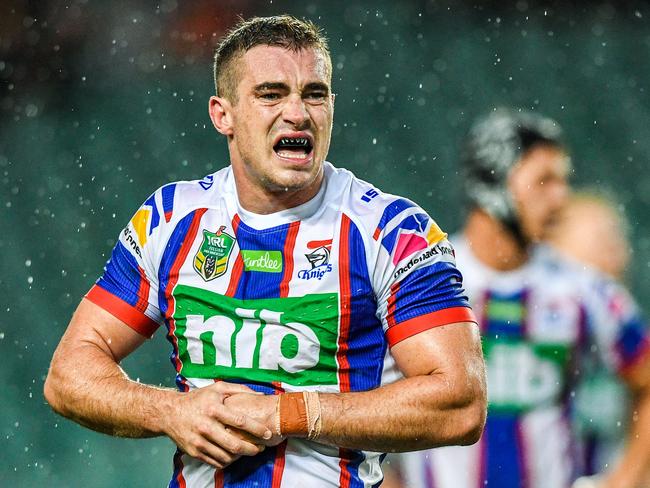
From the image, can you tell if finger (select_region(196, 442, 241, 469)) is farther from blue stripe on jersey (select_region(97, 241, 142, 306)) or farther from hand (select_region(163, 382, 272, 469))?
blue stripe on jersey (select_region(97, 241, 142, 306))

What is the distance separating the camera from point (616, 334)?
4391 millimetres

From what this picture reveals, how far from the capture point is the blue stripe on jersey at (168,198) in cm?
262

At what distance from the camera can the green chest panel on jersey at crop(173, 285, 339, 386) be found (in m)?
2.39

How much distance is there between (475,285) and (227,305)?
2283 millimetres

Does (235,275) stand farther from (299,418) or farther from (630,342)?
(630,342)

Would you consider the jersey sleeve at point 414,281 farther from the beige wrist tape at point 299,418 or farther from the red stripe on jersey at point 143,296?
the red stripe on jersey at point 143,296

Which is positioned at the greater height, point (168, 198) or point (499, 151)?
point (499, 151)

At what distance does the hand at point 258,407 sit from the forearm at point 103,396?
0.14 metres

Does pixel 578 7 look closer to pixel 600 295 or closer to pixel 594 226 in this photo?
pixel 594 226

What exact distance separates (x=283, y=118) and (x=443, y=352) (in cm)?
64

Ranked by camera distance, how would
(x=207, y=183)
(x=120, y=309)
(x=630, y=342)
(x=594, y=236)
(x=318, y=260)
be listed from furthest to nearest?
(x=594, y=236), (x=630, y=342), (x=207, y=183), (x=120, y=309), (x=318, y=260)

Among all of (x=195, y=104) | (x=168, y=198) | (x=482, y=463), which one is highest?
(x=195, y=104)

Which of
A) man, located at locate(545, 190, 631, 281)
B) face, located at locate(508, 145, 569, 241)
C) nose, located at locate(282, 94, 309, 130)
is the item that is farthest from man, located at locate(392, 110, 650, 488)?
nose, located at locate(282, 94, 309, 130)

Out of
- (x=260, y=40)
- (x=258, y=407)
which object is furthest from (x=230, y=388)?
(x=260, y=40)
